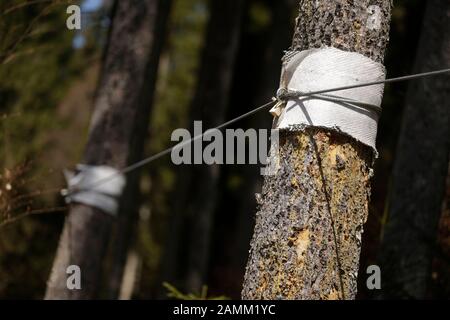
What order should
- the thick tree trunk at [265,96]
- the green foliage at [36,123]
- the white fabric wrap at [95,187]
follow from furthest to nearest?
the thick tree trunk at [265,96] < the green foliage at [36,123] < the white fabric wrap at [95,187]

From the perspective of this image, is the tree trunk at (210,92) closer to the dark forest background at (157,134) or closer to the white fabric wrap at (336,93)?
the dark forest background at (157,134)

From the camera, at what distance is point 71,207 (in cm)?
595

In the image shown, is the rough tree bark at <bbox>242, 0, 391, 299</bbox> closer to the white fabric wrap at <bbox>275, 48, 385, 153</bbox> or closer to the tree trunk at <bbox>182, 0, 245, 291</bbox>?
the white fabric wrap at <bbox>275, 48, 385, 153</bbox>

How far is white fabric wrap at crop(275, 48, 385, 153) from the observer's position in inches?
127

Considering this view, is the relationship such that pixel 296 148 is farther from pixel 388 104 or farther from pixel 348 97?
pixel 388 104

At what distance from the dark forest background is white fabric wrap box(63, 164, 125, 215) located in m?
0.24

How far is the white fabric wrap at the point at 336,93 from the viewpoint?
3229mm

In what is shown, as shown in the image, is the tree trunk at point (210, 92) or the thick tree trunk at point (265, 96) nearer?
the tree trunk at point (210, 92)

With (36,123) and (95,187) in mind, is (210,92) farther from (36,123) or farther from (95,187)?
(95,187)

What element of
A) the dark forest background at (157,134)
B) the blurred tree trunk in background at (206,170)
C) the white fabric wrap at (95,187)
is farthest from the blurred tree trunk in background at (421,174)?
the blurred tree trunk in background at (206,170)

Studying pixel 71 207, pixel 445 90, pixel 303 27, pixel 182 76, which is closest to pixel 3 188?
pixel 71 207

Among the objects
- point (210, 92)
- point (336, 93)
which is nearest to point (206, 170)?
point (210, 92)

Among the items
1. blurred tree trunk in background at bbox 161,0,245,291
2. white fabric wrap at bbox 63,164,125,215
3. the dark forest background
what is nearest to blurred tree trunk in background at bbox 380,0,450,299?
the dark forest background

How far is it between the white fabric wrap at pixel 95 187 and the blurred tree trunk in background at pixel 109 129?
6 centimetres
